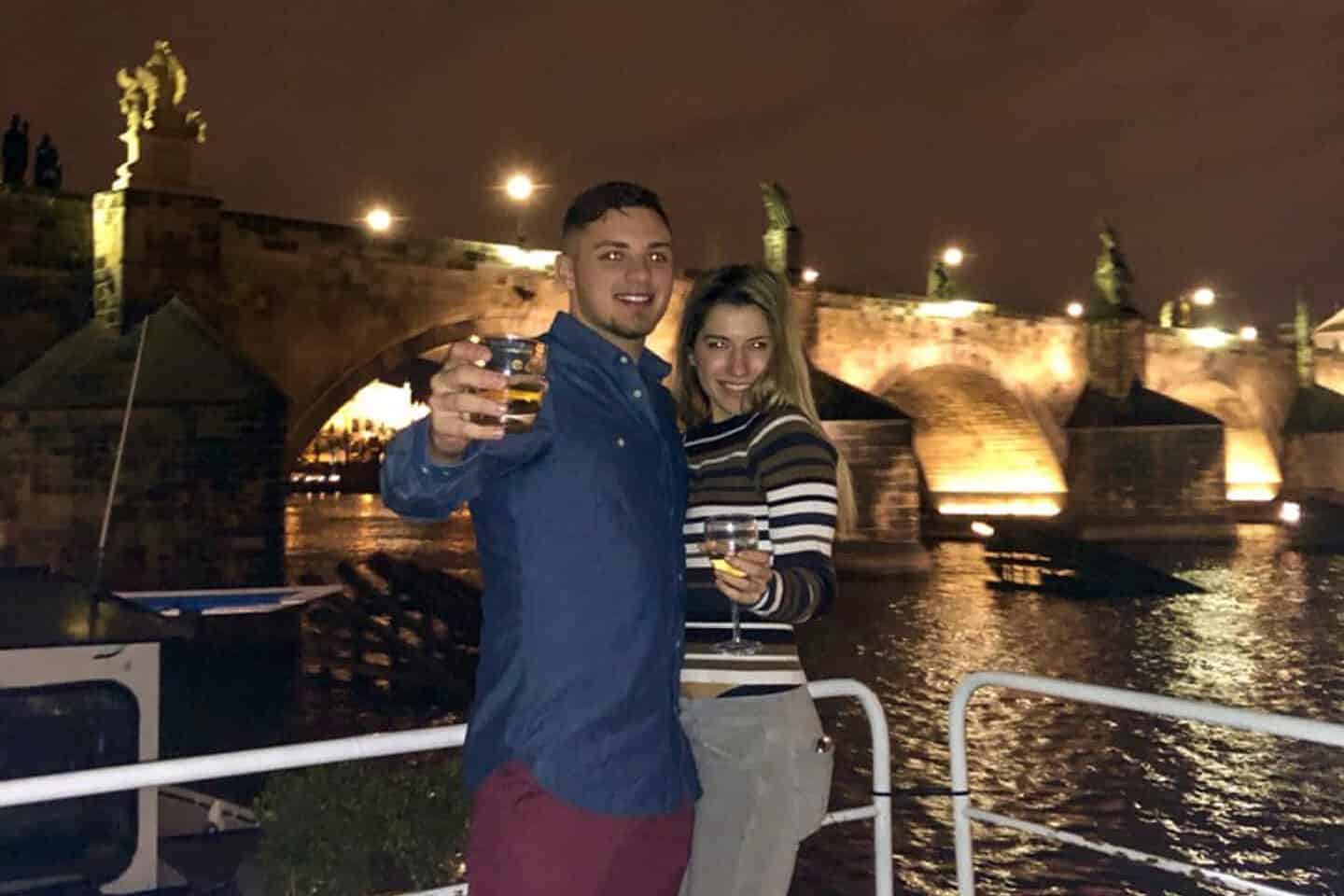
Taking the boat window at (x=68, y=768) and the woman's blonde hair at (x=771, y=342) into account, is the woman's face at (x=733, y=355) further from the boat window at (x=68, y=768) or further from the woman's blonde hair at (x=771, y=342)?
the boat window at (x=68, y=768)

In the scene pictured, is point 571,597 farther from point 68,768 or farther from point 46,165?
point 46,165

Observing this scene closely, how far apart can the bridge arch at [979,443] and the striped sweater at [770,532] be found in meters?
31.0

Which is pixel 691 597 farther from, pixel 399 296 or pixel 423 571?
pixel 399 296

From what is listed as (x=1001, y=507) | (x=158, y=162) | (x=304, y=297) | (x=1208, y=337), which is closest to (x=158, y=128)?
(x=158, y=162)

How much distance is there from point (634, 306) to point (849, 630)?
1329cm

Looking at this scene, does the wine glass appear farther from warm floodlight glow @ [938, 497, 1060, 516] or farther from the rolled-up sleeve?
warm floodlight glow @ [938, 497, 1060, 516]

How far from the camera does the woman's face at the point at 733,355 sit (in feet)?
7.92

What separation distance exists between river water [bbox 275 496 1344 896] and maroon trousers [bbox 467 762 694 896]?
53.6 inches

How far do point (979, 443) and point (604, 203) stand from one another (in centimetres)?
3721

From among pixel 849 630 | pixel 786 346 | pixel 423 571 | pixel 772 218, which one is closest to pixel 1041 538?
pixel 849 630

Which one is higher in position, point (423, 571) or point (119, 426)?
point (119, 426)

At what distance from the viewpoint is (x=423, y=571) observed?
567 inches

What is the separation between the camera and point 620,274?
6.65ft

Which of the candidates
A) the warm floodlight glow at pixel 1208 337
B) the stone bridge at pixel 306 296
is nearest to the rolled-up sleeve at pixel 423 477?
the stone bridge at pixel 306 296
